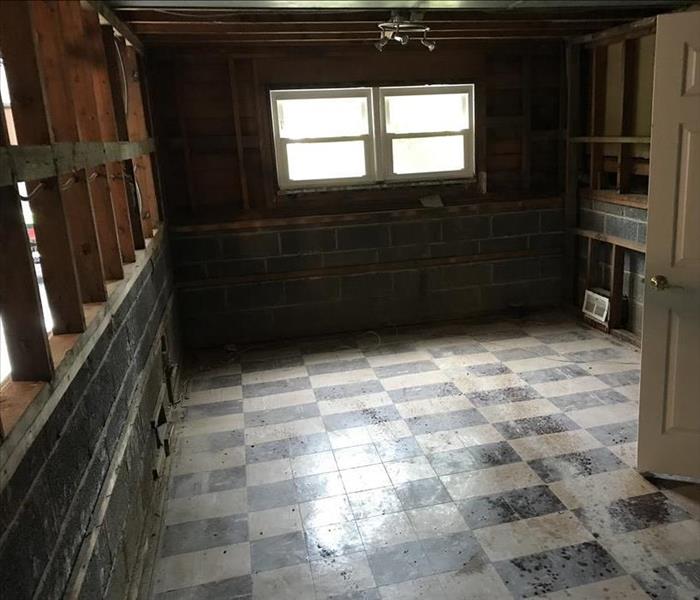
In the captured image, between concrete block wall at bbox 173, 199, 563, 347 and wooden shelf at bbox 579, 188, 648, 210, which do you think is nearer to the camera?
wooden shelf at bbox 579, 188, 648, 210

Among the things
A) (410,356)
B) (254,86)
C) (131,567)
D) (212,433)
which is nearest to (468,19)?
(254,86)

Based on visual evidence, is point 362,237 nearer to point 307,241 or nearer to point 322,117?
point 307,241

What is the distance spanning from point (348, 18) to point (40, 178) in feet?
9.42

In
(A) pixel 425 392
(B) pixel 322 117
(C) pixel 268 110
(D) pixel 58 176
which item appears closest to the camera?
(D) pixel 58 176

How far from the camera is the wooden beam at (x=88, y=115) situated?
7.89 feet

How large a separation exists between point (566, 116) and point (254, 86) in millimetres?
2878

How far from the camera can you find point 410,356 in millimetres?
5023

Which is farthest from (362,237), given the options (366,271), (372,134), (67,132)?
(67,132)

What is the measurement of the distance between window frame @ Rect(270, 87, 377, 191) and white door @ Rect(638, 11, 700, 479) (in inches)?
117

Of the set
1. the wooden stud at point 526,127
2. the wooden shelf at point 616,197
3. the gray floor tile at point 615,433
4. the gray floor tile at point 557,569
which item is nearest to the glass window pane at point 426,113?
the wooden stud at point 526,127

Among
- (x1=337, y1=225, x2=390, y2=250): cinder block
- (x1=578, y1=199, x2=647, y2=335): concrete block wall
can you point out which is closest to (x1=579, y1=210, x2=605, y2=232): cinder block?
(x1=578, y1=199, x2=647, y2=335): concrete block wall

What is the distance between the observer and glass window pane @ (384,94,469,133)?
212 inches

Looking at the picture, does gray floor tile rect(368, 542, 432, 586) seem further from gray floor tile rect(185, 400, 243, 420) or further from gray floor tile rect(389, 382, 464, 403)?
gray floor tile rect(185, 400, 243, 420)

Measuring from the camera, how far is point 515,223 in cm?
580
